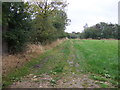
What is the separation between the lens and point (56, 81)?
3359 mm

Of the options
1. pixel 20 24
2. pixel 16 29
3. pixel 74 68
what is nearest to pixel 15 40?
pixel 16 29

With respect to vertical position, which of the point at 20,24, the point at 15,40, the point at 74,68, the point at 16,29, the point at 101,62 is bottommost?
the point at 74,68

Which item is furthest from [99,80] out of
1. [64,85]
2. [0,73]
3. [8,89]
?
[0,73]

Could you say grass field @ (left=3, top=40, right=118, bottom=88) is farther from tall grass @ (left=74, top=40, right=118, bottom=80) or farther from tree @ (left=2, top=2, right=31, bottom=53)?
tree @ (left=2, top=2, right=31, bottom=53)

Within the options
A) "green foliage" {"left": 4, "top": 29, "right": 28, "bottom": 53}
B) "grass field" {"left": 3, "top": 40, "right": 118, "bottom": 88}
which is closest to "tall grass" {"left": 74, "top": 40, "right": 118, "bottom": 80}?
"grass field" {"left": 3, "top": 40, "right": 118, "bottom": 88}

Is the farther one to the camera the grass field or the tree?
the tree

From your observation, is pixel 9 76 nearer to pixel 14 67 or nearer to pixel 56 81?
pixel 14 67

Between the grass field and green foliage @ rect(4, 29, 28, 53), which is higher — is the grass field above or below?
below

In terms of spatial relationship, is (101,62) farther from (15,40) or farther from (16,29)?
(16,29)

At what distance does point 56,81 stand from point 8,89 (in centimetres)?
135

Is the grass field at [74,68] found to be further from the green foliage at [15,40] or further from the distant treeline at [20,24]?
the distant treeline at [20,24]

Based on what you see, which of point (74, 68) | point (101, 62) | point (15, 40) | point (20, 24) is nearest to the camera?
point (74, 68)

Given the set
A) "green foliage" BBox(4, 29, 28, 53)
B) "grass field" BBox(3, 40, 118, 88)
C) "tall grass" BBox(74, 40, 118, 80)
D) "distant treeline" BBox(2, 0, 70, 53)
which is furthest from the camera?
"green foliage" BBox(4, 29, 28, 53)

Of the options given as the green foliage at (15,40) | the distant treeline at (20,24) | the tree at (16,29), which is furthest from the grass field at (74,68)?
the distant treeline at (20,24)
